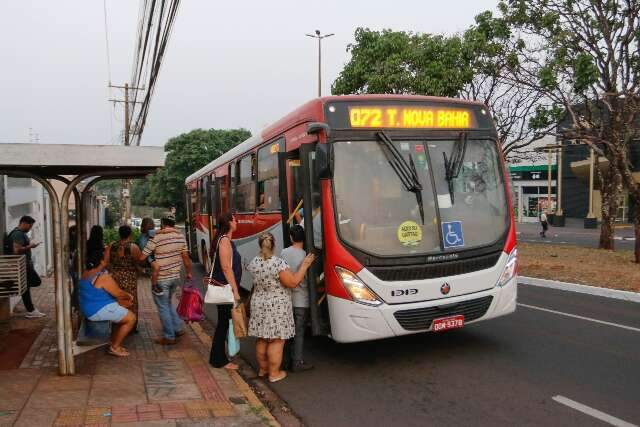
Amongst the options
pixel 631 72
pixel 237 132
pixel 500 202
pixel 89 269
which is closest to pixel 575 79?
pixel 631 72

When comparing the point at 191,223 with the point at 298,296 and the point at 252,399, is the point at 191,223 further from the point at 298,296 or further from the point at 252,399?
the point at 252,399

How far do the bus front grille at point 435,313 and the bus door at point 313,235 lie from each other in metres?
0.83

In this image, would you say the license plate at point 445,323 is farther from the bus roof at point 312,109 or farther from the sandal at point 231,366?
the bus roof at point 312,109

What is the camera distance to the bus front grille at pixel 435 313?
19.9ft

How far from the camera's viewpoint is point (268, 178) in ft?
29.0

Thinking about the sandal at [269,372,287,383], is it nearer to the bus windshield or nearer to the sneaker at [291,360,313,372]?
the sneaker at [291,360,313,372]

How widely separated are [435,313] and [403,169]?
160 centimetres

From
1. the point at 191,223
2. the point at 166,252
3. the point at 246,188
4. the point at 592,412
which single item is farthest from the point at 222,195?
the point at 592,412

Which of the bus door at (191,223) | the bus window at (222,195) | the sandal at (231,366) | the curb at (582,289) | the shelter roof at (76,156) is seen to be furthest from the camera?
the bus door at (191,223)

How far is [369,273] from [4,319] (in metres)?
5.67

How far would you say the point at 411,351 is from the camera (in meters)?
7.13

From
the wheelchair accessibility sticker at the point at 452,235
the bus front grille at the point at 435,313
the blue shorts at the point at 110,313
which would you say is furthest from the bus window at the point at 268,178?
the bus front grille at the point at 435,313

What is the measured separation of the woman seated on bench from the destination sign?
10.9 ft

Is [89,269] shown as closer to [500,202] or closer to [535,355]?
[500,202]
